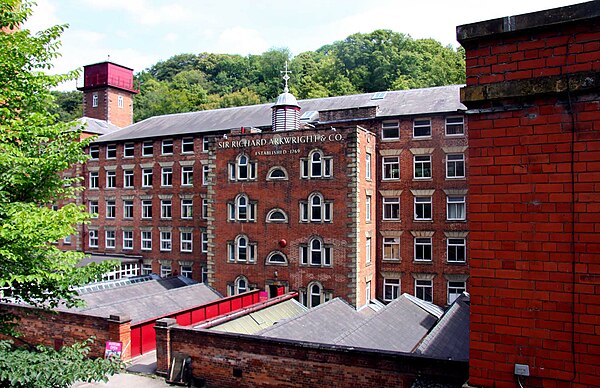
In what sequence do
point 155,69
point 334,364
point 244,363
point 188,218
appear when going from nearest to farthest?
1. point 334,364
2. point 244,363
3. point 188,218
4. point 155,69

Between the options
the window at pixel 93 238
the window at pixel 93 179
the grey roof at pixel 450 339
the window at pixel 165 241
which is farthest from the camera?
the window at pixel 93 179

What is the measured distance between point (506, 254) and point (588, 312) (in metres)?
0.99

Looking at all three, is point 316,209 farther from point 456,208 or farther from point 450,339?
point 450,339

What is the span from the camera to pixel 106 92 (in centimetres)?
4594

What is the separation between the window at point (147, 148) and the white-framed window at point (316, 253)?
49.5 feet

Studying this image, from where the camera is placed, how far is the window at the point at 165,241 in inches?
1276

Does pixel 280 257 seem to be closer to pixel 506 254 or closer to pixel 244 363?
pixel 244 363

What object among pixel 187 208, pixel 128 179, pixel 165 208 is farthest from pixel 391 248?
pixel 128 179

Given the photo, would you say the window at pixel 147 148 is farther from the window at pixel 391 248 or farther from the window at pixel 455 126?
the window at pixel 455 126

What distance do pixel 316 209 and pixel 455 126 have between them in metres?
8.74

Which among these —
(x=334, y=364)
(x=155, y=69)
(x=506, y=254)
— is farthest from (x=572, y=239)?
(x=155, y=69)

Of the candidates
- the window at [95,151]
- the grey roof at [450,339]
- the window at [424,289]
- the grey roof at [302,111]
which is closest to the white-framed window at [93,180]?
the window at [95,151]

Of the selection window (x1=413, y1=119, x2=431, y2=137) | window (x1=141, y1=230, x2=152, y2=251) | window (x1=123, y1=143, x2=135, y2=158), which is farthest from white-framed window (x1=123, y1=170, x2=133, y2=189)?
window (x1=413, y1=119, x2=431, y2=137)

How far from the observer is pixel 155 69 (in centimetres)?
9775
